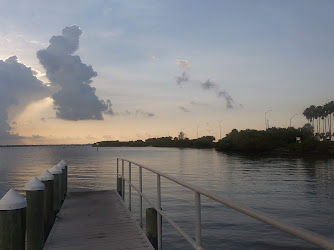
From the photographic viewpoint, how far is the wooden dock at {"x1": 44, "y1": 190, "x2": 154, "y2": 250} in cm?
558

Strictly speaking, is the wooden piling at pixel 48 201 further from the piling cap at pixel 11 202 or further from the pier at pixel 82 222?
the piling cap at pixel 11 202

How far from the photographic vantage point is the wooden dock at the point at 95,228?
5.58 metres

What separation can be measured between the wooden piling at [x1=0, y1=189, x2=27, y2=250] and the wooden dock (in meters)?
1.38

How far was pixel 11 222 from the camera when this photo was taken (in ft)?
13.5

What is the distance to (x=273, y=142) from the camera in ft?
338

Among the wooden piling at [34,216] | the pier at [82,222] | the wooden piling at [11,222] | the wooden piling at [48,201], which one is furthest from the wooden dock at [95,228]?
the wooden piling at [11,222]

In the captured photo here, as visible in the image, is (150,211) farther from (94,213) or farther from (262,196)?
(262,196)

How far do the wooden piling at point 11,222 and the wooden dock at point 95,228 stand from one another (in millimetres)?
1381

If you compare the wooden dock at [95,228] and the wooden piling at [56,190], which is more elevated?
the wooden piling at [56,190]

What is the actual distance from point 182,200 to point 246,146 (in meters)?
94.4

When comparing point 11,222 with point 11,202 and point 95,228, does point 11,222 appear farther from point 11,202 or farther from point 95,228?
point 95,228

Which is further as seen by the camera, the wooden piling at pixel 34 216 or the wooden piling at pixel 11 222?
the wooden piling at pixel 34 216

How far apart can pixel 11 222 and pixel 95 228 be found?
8.84 feet

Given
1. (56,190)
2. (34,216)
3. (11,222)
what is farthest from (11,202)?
(56,190)
